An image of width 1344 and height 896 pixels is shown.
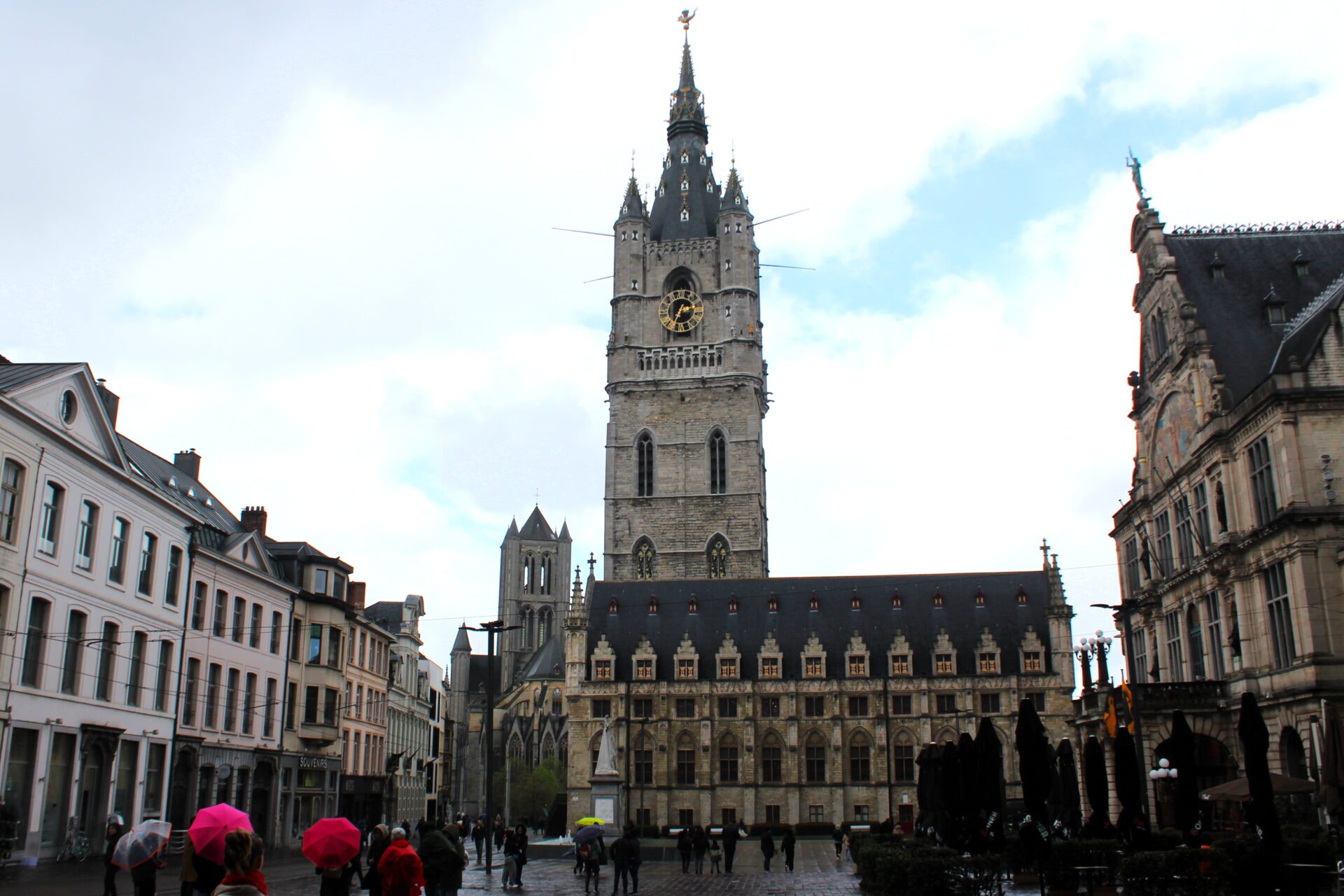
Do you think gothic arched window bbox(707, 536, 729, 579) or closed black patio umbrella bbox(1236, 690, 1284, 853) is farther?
gothic arched window bbox(707, 536, 729, 579)

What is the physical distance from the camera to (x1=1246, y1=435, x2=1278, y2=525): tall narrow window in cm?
3197

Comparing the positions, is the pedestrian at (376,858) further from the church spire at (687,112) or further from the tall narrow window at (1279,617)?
the church spire at (687,112)

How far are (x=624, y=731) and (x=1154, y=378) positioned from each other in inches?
1351

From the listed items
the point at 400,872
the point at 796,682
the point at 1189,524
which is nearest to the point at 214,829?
the point at 400,872

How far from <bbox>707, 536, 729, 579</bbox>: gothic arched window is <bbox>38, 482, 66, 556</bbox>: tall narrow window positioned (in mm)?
54838

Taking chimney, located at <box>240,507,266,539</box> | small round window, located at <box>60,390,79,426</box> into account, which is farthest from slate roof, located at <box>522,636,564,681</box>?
small round window, located at <box>60,390,79,426</box>

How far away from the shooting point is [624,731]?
6188 cm

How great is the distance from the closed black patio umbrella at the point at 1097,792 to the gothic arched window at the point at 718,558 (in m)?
55.0

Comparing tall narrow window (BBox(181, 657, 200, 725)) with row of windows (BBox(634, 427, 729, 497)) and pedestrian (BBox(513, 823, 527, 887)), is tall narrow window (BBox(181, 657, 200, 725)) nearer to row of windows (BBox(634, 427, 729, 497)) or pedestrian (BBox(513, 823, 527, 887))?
pedestrian (BBox(513, 823, 527, 887))

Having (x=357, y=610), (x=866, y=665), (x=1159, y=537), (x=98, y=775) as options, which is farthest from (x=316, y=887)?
(x=866, y=665)

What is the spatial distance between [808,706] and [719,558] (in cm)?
1907

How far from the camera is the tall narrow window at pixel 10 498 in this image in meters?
24.5

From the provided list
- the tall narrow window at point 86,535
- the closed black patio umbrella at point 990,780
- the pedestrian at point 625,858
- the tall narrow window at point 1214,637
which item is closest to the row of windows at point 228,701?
the tall narrow window at point 86,535

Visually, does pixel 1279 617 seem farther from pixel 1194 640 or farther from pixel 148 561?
pixel 148 561
